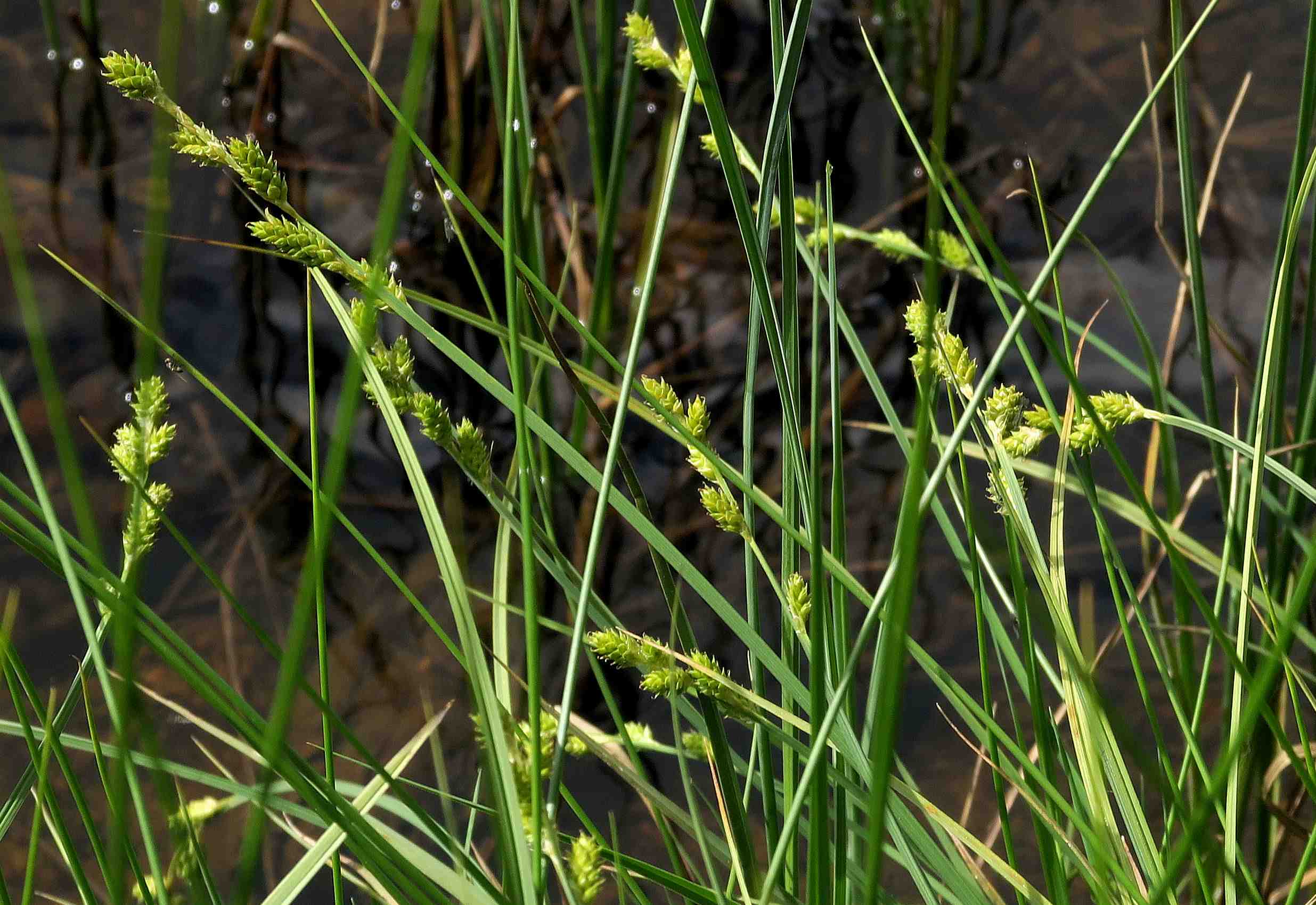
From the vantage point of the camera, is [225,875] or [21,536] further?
[225,875]

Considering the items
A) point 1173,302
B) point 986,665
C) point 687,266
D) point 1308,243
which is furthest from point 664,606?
point 1308,243

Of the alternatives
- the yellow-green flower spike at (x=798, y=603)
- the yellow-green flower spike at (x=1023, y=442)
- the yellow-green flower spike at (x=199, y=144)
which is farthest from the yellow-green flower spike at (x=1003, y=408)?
the yellow-green flower spike at (x=199, y=144)

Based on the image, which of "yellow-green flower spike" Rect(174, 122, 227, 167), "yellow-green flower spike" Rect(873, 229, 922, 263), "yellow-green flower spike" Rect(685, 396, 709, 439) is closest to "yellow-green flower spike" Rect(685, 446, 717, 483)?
"yellow-green flower spike" Rect(685, 396, 709, 439)

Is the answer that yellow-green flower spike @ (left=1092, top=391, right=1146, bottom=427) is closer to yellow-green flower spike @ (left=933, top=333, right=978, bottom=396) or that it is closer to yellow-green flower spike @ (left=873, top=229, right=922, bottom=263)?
yellow-green flower spike @ (left=933, top=333, right=978, bottom=396)

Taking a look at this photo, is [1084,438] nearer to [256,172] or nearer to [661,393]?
[661,393]

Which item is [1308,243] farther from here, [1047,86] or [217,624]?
[217,624]

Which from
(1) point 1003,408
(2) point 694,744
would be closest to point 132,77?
(1) point 1003,408

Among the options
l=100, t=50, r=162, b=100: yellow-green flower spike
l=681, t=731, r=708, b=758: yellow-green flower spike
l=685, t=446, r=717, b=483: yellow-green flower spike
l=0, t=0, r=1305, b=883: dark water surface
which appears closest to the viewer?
l=100, t=50, r=162, b=100: yellow-green flower spike
